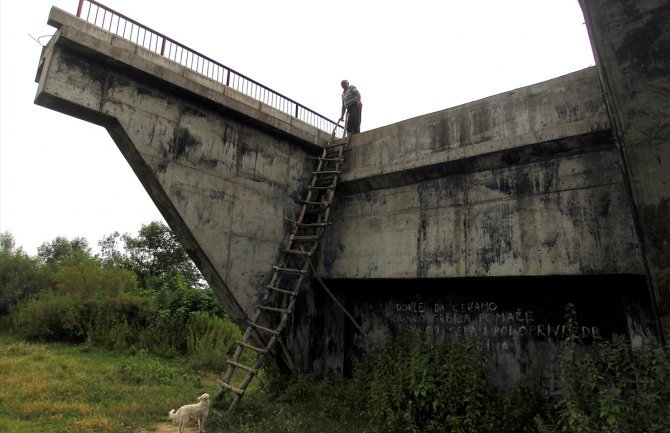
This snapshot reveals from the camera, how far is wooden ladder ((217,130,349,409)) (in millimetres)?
6664

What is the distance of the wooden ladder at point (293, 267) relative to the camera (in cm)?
666

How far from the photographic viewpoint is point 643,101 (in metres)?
3.97

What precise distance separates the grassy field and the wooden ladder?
61 centimetres

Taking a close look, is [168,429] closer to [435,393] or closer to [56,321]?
[435,393]

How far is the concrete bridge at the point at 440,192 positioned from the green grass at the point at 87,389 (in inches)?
Result: 92.7

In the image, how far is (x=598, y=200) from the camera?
5281mm

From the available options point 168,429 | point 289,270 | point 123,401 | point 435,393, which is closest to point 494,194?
point 435,393

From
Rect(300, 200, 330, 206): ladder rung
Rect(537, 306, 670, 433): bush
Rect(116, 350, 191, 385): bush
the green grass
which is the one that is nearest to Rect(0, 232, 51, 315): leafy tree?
the green grass

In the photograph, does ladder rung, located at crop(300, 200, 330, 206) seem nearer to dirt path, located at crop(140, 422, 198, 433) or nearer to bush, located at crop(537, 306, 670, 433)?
dirt path, located at crop(140, 422, 198, 433)

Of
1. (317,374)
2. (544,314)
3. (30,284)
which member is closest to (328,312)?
(317,374)

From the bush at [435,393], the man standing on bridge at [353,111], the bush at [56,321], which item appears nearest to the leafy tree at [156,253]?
the bush at [56,321]

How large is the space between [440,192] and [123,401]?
660 centimetres

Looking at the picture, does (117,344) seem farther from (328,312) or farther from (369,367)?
(369,367)

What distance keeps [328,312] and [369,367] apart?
1.51m
